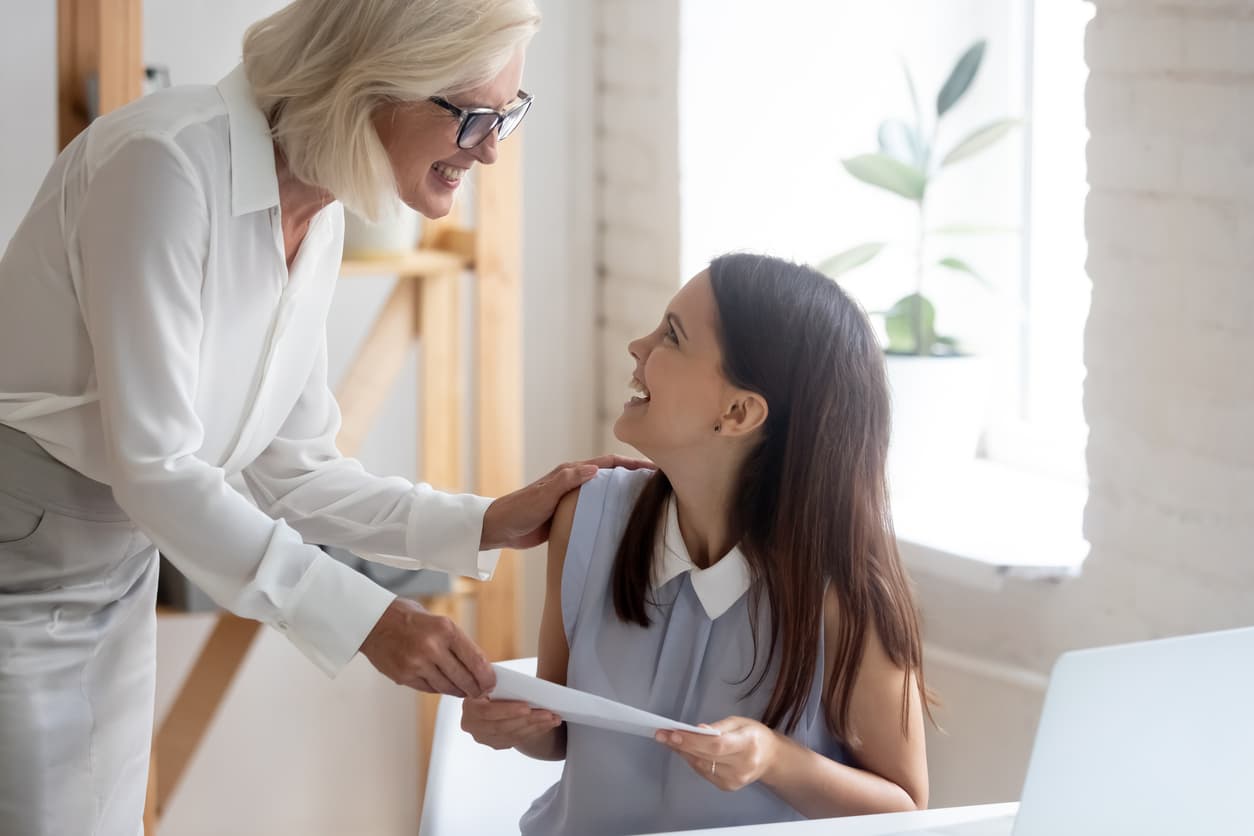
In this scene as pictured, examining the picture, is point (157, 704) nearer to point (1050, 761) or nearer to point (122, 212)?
point (122, 212)

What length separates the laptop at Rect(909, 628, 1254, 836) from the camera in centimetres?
92

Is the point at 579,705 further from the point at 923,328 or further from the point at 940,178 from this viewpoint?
the point at 940,178

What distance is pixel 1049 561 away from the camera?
2.11m

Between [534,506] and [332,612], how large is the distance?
0.33 metres

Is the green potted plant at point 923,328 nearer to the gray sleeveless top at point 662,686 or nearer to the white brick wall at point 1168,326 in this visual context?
the white brick wall at point 1168,326

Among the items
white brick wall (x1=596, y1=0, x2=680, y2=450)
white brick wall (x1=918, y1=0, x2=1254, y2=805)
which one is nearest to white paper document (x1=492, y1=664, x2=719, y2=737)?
white brick wall (x1=918, y1=0, x2=1254, y2=805)

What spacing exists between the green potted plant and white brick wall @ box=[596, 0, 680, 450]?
48 centimetres

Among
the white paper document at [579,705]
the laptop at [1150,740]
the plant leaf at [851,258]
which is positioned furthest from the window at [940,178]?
the laptop at [1150,740]

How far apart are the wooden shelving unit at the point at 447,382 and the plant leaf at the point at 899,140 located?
25.1 inches

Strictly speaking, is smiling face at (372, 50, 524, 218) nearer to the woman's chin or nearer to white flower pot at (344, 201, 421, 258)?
the woman's chin

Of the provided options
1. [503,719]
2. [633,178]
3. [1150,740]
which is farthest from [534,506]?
[633,178]

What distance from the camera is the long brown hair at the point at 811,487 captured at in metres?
1.43

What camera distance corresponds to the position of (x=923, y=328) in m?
2.40

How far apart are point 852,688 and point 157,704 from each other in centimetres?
167
